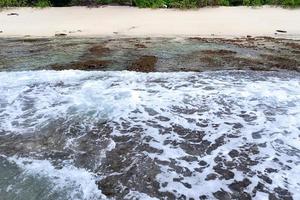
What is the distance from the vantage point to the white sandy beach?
45.2ft

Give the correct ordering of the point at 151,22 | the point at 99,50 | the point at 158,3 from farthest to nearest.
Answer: the point at 158,3
the point at 151,22
the point at 99,50

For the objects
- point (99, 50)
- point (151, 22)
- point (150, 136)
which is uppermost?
point (151, 22)

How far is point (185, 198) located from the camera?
511cm

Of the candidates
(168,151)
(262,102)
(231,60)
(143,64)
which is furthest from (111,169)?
(231,60)

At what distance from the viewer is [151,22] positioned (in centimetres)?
1458

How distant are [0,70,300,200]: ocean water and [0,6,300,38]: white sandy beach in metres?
4.65

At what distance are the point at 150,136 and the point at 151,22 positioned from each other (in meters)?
8.59

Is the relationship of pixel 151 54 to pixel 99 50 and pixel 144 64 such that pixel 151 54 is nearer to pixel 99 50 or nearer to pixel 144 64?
pixel 144 64

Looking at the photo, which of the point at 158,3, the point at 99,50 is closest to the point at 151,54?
the point at 99,50

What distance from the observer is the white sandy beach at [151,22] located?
13779 millimetres

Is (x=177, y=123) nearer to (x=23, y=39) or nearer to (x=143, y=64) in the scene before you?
(x=143, y=64)

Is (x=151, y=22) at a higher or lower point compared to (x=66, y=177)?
higher

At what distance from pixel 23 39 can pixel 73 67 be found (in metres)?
3.95

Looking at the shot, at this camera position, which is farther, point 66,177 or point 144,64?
point 144,64
